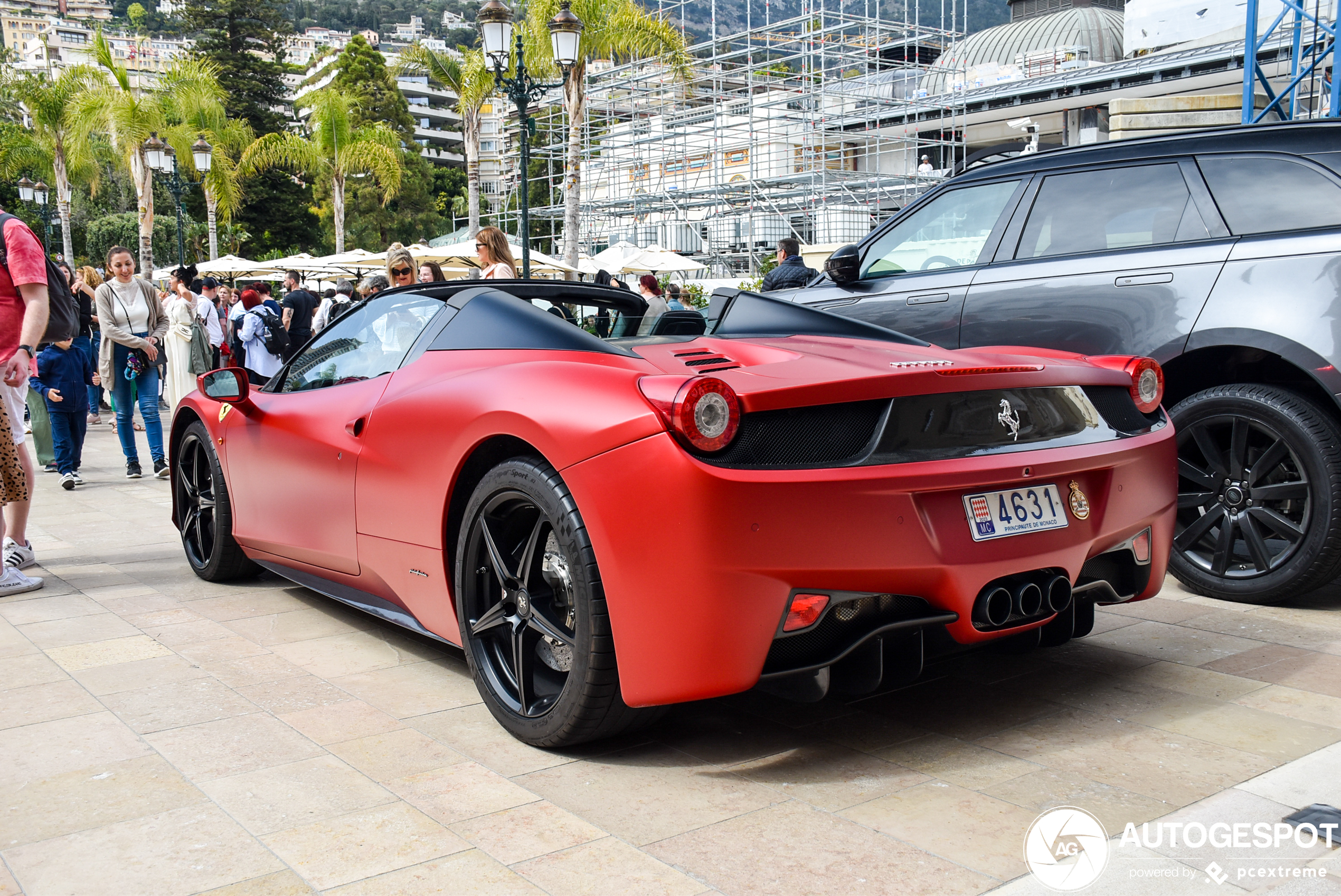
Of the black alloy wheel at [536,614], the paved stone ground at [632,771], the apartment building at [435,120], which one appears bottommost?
the paved stone ground at [632,771]

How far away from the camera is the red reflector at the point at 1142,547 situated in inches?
129

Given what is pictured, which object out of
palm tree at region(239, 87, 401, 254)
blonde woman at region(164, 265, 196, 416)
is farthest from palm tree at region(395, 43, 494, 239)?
blonde woman at region(164, 265, 196, 416)

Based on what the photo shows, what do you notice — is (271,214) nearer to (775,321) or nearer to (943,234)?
(943,234)

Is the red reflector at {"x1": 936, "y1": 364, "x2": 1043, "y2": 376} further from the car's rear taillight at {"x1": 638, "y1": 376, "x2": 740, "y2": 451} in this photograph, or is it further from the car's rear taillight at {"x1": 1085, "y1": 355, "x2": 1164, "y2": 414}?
the car's rear taillight at {"x1": 638, "y1": 376, "x2": 740, "y2": 451}

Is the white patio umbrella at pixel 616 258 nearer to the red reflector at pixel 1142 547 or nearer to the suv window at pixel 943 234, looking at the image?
the suv window at pixel 943 234

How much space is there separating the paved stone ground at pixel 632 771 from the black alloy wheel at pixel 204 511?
0.84 meters

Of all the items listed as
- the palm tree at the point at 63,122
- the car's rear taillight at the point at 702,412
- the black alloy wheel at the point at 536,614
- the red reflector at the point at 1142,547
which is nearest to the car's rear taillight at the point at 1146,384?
the red reflector at the point at 1142,547

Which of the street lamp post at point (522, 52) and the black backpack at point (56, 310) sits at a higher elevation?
the street lamp post at point (522, 52)

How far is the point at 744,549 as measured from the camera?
2.58m

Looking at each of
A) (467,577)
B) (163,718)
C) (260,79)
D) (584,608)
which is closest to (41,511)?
(163,718)

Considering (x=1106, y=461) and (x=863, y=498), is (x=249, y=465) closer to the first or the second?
(x=863, y=498)

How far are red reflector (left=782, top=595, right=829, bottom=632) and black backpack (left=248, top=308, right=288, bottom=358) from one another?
9.41 meters

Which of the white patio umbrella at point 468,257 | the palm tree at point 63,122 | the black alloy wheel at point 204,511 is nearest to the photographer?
the black alloy wheel at point 204,511

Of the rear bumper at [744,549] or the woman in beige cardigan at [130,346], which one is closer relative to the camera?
the rear bumper at [744,549]
